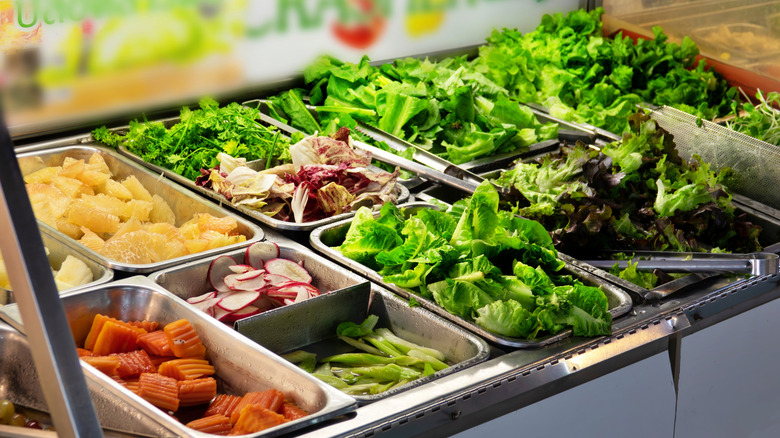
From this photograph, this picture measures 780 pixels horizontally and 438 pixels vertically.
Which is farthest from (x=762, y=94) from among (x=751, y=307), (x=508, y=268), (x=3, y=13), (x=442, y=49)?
(x=3, y=13)

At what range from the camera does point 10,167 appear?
3.70ft

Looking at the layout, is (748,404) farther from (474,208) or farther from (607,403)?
(474,208)

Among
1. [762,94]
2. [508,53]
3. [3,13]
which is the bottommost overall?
[762,94]

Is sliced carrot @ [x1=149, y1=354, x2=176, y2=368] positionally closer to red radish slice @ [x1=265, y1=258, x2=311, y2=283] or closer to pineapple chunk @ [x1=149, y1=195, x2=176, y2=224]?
red radish slice @ [x1=265, y1=258, x2=311, y2=283]

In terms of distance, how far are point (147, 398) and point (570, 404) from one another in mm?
1048

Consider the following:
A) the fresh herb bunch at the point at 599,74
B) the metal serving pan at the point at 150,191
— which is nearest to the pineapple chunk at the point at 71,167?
the metal serving pan at the point at 150,191

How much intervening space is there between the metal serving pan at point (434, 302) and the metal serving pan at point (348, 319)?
24 mm

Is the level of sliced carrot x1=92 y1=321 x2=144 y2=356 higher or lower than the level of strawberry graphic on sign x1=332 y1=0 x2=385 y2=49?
lower

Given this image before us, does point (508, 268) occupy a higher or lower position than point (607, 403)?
higher

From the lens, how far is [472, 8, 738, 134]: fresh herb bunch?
154 inches

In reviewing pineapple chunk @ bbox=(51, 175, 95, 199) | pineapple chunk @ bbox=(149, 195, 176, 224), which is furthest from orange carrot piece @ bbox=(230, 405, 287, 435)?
pineapple chunk @ bbox=(51, 175, 95, 199)

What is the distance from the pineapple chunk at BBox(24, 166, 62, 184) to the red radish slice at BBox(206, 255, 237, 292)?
87 cm

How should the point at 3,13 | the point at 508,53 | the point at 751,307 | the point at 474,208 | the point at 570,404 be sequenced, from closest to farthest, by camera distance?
the point at 570,404, the point at 474,208, the point at 751,307, the point at 3,13, the point at 508,53

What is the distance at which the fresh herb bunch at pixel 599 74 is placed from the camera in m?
3.90
